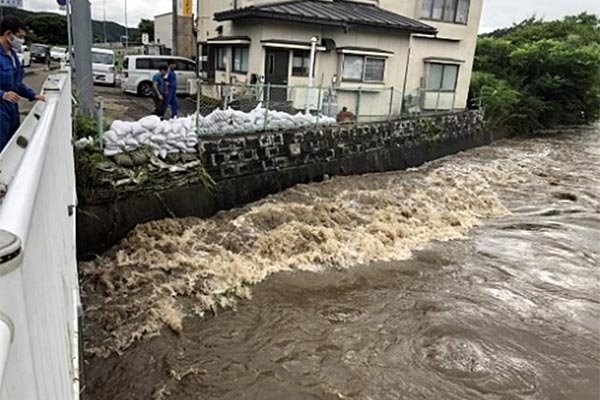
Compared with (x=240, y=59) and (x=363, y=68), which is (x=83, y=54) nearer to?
(x=240, y=59)

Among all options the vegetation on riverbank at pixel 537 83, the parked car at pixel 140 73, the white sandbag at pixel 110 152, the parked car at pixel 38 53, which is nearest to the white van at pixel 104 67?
the parked car at pixel 140 73

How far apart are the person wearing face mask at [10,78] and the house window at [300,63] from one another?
34.0ft

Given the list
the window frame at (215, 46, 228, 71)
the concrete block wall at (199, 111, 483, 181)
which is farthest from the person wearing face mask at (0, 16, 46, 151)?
the window frame at (215, 46, 228, 71)

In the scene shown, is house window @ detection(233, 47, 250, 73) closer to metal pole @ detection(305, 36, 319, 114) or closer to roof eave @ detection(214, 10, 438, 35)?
roof eave @ detection(214, 10, 438, 35)

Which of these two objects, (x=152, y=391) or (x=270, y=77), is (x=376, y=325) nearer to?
(x=152, y=391)

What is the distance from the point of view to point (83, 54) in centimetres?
823

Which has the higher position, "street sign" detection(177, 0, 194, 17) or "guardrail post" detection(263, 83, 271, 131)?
"street sign" detection(177, 0, 194, 17)

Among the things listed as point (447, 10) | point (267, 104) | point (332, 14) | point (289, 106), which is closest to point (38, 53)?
point (332, 14)

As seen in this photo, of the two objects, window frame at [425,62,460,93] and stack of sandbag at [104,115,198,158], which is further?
window frame at [425,62,460,93]

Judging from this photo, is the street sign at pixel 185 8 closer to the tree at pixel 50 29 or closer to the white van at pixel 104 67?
the white van at pixel 104 67

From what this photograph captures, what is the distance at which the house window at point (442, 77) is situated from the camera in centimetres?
1859

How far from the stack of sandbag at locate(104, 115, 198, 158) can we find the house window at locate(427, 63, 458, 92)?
12487mm

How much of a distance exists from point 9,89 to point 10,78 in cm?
12

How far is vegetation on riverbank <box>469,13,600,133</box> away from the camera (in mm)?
21688
